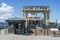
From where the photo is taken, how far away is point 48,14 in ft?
94.8

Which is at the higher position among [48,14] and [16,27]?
[48,14]

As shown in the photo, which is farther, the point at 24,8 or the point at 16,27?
the point at 24,8

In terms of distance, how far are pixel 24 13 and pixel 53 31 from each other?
920 centimetres

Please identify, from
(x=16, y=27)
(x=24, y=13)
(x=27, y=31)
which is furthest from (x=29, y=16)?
(x=27, y=31)

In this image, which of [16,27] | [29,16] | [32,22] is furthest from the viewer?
[29,16]

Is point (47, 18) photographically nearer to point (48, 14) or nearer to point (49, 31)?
point (48, 14)

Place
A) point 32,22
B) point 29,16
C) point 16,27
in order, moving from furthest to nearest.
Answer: point 29,16
point 32,22
point 16,27

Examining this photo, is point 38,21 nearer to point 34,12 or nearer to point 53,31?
point 34,12

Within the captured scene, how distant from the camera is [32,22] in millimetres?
26000

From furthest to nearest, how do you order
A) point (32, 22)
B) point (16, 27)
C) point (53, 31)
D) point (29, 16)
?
point (29, 16) → point (32, 22) → point (16, 27) → point (53, 31)

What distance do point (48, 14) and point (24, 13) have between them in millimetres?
4335

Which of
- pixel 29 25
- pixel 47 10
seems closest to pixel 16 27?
pixel 29 25

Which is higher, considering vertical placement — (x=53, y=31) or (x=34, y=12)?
(x=34, y=12)

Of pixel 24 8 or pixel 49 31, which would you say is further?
pixel 24 8
